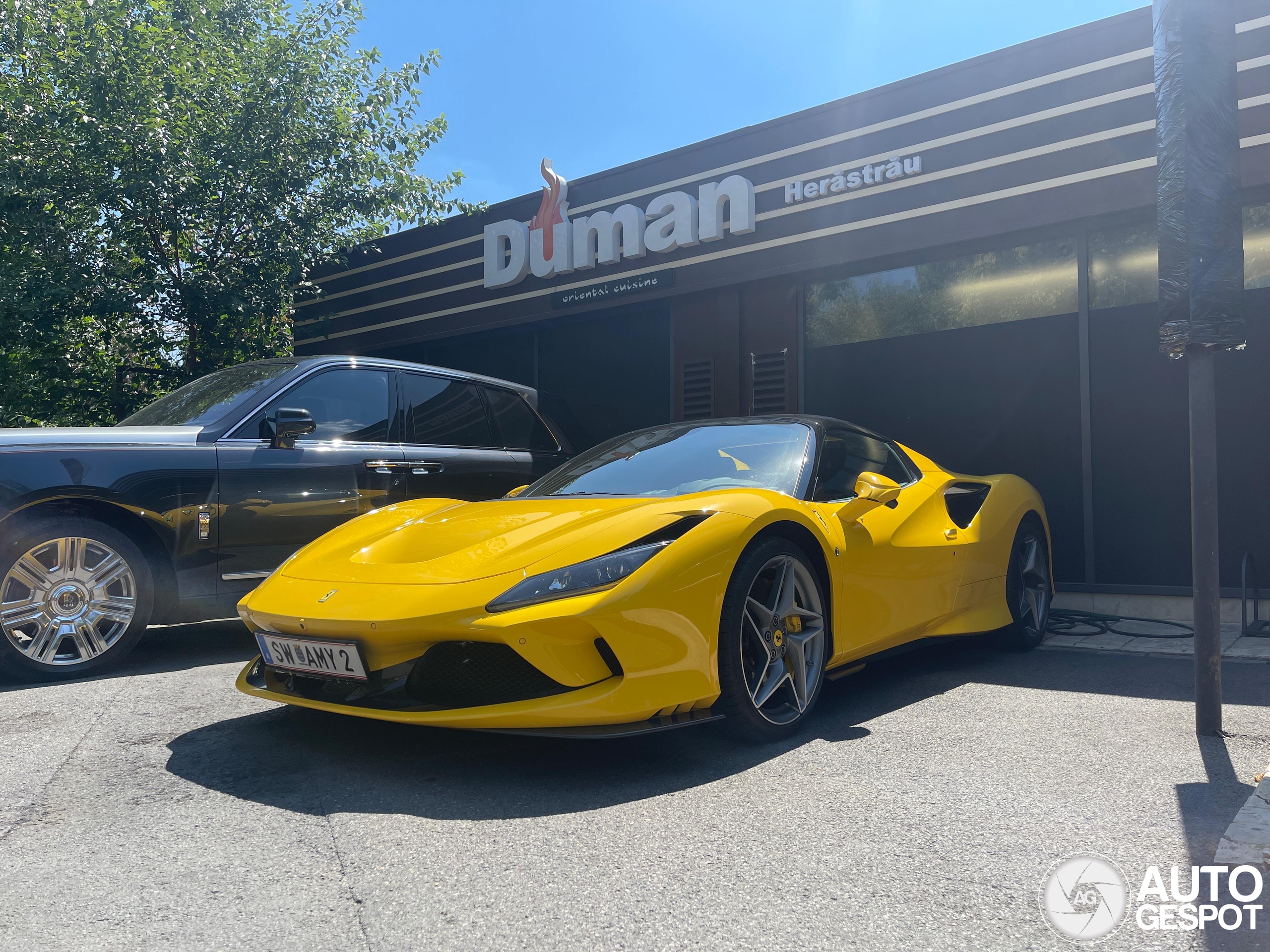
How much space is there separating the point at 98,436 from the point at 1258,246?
6.98 m

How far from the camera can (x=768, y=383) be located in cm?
863

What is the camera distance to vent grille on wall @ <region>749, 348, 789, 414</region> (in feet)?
27.9


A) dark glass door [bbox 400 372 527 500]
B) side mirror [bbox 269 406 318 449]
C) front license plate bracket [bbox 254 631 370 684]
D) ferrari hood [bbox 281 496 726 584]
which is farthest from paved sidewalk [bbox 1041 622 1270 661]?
side mirror [bbox 269 406 318 449]

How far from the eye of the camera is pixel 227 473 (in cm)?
457

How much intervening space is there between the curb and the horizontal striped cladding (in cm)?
510

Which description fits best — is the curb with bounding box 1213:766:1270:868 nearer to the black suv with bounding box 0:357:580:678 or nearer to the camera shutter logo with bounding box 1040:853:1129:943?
the camera shutter logo with bounding box 1040:853:1129:943

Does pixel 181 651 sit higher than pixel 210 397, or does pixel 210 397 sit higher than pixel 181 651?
pixel 210 397

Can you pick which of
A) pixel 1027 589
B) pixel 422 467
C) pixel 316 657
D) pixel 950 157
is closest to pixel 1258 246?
pixel 950 157

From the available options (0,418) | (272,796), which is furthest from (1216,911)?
(0,418)

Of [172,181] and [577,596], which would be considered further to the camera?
[172,181]

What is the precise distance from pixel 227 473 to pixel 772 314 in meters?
5.38

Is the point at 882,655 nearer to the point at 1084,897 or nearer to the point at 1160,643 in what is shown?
the point at 1084,897

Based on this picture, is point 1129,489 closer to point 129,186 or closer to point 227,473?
point 227,473

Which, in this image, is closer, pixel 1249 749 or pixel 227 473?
pixel 1249 749
